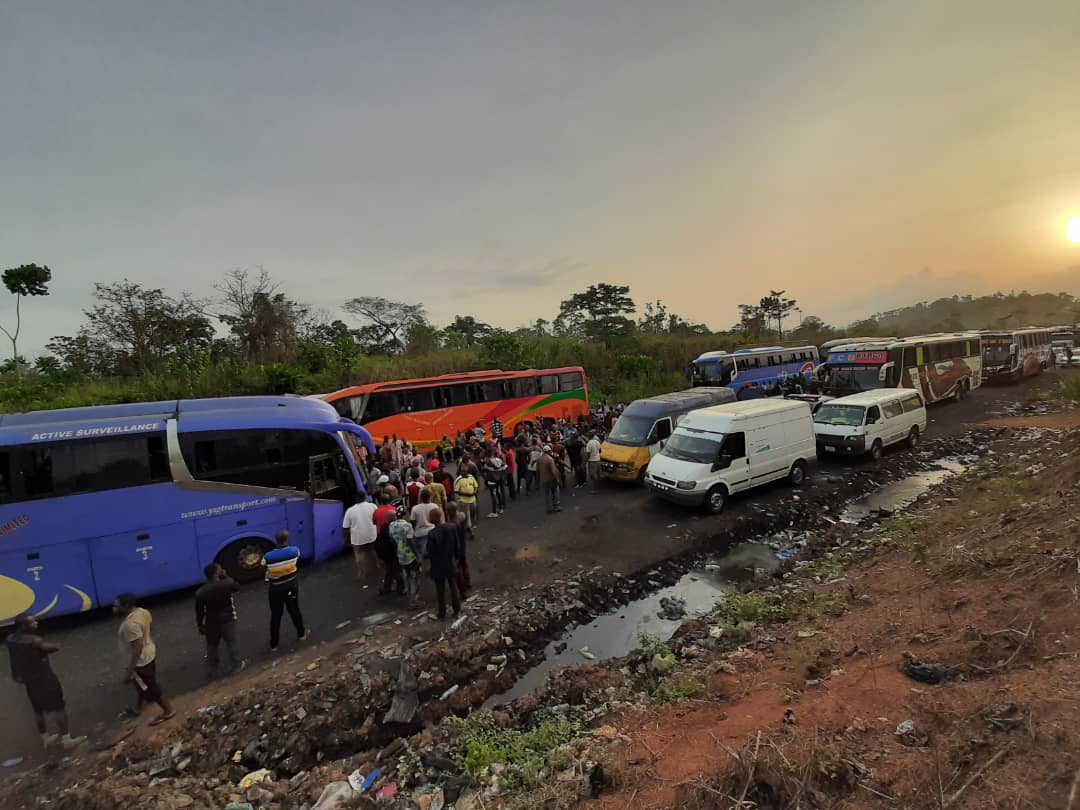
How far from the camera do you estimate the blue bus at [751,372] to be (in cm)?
2384

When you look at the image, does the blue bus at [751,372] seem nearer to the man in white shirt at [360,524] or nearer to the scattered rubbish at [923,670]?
the scattered rubbish at [923,670]

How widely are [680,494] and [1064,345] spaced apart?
151 feet

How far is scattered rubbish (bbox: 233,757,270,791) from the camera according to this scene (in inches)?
171

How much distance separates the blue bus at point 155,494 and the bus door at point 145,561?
15mm

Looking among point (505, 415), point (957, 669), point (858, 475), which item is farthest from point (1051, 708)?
point (505, 415)

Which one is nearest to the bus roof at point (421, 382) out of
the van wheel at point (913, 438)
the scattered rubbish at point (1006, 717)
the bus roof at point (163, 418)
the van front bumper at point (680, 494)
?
the bus roof at point (163, 418)

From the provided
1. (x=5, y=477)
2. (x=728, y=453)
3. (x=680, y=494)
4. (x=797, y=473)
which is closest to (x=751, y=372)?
(x=797, y=473)

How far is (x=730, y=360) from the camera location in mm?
23938

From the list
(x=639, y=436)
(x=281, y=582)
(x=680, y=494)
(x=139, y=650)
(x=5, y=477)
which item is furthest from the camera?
(x=639, y=436)

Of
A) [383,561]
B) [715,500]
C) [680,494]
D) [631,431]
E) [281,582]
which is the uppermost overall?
[631,431]

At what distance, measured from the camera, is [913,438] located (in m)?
15.2

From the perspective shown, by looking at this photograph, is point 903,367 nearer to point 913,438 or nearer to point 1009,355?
point 913,438

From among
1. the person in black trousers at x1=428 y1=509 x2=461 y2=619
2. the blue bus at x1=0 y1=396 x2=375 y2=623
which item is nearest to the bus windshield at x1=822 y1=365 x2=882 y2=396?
the person in black trousers at x1=428 y1=509 x2=461 y2=619

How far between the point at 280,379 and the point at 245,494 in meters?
16.3
